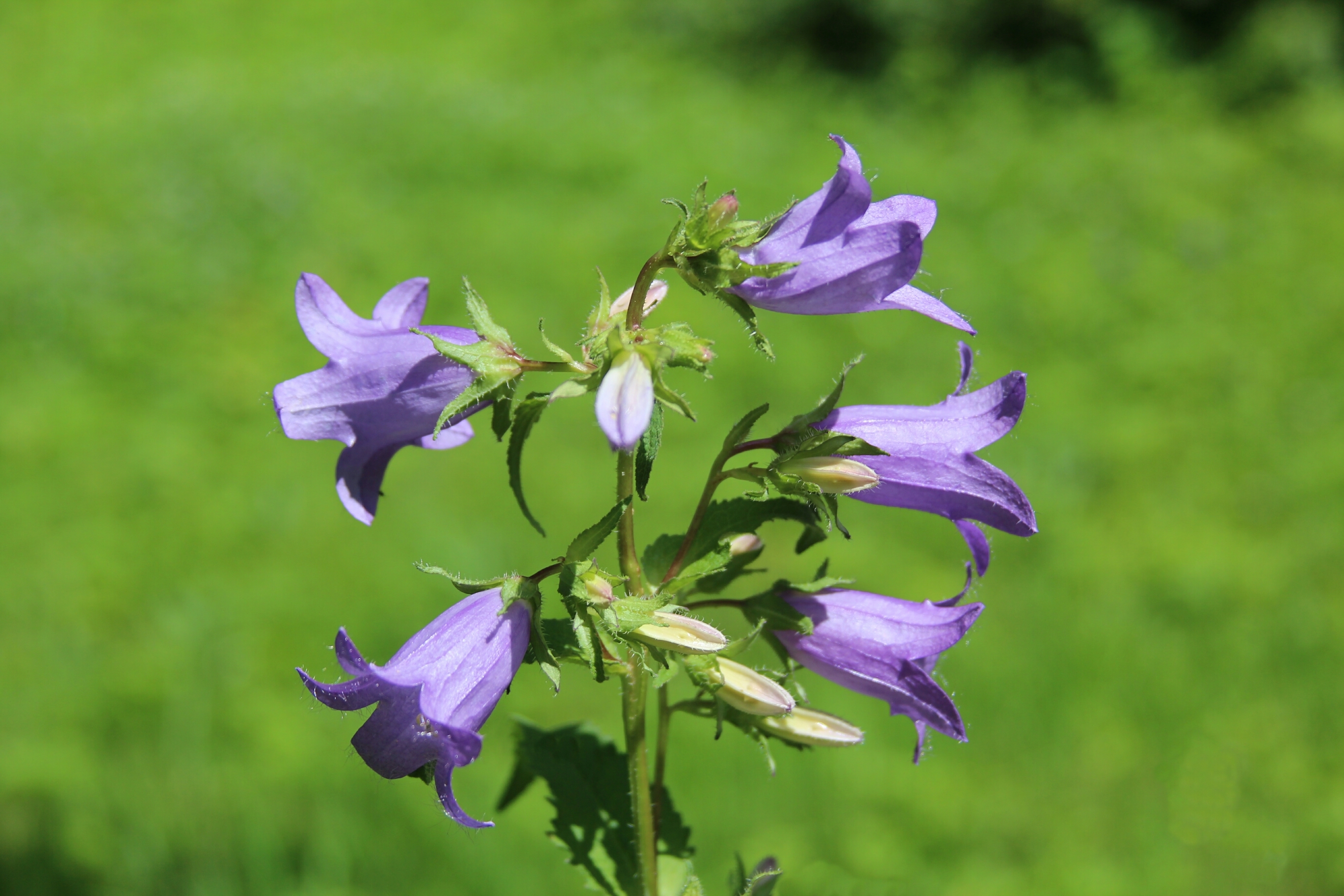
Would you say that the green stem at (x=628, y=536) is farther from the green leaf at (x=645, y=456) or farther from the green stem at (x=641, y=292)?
the green stem at (x=641, y=292)

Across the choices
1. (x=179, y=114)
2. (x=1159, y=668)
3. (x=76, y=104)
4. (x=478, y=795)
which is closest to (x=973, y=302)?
(x=1159, y=668)

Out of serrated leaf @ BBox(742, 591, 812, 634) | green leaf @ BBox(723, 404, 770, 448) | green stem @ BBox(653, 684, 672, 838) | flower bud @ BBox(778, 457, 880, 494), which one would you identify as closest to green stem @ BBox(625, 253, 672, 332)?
green leaf @ BBox(723, 404, 770, 448)

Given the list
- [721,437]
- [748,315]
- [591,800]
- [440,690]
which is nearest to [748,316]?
[748,315]

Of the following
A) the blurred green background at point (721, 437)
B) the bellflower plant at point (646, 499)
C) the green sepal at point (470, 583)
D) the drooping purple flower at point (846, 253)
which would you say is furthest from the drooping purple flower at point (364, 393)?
the blurred green background at point (721, 437)

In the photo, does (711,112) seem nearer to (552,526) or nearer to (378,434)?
(552,526)

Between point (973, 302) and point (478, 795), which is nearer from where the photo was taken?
point (478, 795)

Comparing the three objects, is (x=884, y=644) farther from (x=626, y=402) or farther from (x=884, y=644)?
(x=626, y=402)
